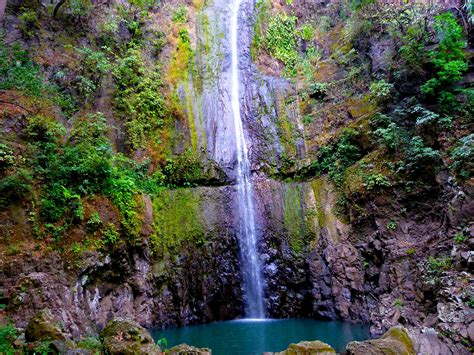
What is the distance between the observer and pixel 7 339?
6.11 m

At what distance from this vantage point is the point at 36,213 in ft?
31.3

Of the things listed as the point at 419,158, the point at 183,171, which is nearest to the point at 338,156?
the point at 419,158

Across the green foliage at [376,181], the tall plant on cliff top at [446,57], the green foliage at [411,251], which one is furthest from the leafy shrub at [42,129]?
the tall plant on cliff top at [446,57]

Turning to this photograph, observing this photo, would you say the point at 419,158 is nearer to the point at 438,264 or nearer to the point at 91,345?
the point at 438,264

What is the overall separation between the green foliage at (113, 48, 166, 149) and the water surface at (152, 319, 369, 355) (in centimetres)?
748

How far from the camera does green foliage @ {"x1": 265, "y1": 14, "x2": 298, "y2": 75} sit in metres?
19.9

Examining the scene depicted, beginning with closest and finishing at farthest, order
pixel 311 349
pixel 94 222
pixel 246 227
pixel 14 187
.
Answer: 1. pixel 311 349
2. pixel 14 187
3. pixel 94 222
4. pixel 246 227

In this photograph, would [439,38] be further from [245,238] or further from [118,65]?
[118,65]

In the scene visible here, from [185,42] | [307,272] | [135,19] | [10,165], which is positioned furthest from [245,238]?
[135,19]

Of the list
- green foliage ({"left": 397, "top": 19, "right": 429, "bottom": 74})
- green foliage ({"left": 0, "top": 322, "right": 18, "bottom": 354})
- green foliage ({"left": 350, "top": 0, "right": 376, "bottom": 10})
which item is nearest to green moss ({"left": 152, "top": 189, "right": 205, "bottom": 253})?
green foliage ({"left": 0, "top": 322, "right": 18, "bottom": 354})

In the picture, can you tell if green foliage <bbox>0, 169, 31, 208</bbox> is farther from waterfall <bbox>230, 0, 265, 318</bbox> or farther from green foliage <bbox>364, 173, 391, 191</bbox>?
green foliage <bbox>364, 173, 391, 191</bbox>

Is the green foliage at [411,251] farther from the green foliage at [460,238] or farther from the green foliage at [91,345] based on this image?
the green foliage at [91,345]

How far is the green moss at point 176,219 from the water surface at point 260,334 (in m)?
2.90

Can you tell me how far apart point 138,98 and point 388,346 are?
1286 cm
